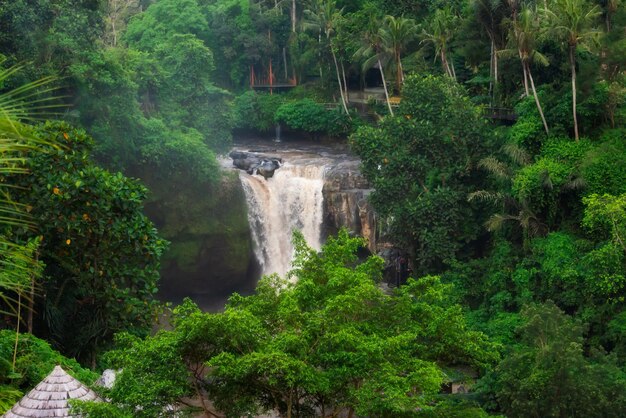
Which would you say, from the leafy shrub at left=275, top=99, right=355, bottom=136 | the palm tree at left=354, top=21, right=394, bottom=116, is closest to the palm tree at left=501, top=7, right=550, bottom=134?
the palm tree at left=354, top=21, right=394, bottom=116

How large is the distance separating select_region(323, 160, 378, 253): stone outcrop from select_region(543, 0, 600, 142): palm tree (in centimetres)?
783

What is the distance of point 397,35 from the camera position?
3194 cm

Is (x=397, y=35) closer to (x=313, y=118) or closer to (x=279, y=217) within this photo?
(x=279, y=217)

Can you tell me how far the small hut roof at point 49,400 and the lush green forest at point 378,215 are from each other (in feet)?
1.23

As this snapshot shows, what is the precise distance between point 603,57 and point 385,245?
30.0ft

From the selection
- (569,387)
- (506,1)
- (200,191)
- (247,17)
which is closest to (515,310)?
(569,387)

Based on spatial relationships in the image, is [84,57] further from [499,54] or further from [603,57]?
[603,57]

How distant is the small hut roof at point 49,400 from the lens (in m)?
11.4

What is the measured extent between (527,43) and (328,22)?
1603 centimetres

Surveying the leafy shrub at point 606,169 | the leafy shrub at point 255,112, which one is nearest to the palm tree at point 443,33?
the leafy shrub at point 606,169

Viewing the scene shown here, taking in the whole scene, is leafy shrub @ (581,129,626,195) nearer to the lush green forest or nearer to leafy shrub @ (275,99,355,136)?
the lush green forest

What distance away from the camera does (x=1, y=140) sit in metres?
3.95

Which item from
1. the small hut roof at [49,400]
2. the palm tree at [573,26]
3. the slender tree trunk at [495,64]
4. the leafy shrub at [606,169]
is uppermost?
the palm tree at [573,26]

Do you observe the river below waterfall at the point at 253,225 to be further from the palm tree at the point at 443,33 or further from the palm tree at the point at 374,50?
the palm tree at the point at 443,33
